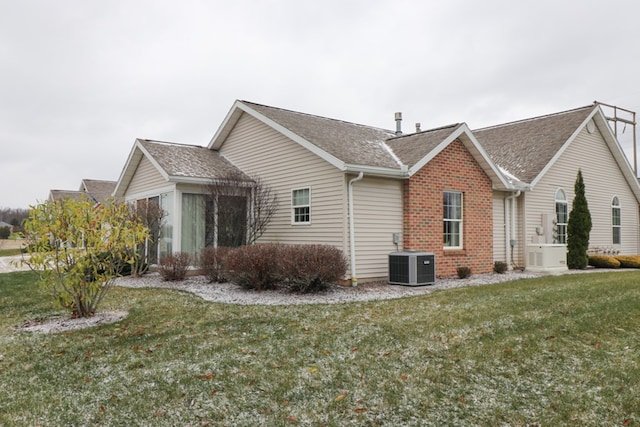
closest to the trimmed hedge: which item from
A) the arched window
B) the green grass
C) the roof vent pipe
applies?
the green grass

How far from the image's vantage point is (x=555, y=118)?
19.1 meters

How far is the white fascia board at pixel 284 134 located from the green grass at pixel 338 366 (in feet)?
14.1

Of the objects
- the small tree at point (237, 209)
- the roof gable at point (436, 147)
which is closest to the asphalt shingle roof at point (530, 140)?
the roof gable at point (436, 147)

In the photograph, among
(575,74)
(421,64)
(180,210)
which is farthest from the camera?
(575,74)

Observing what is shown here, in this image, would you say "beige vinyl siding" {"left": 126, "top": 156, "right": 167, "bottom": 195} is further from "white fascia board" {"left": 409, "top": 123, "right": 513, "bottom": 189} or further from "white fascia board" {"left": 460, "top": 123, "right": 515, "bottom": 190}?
"white fascia board" {"left": 460, "top": 123, "right": 515, "bottom": 190}

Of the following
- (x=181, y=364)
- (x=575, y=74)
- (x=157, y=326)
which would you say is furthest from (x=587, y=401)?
(x=575, y=74)

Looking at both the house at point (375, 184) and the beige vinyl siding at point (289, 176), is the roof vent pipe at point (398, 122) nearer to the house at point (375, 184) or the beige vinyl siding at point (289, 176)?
the house at point (375, 184)

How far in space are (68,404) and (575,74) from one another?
19670 millimetres

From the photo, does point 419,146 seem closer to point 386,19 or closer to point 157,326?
point 386,19

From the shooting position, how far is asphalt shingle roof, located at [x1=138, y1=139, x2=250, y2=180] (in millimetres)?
14094

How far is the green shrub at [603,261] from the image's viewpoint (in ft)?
56.2

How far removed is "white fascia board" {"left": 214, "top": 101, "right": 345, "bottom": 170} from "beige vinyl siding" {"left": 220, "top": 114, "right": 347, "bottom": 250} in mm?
300

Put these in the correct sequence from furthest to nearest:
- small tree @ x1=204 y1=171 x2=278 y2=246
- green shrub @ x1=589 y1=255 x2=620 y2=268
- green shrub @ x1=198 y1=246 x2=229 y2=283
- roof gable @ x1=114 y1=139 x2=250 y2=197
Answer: green shrub @ x1=589 y1=255 x2=620 y2=268 < roof gable @ x1=114 y1=139 x2=250 y2=197 < small tree @ x1=204 y1=171 x2=278 y2=246 < green shrub @ x1=198 y1=246 x2=229 y2=283

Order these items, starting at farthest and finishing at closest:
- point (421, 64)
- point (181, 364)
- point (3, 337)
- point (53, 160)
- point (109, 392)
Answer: point (53, 160) < point (421, 64) < point (3, 337) < point (181, 364) < point (109, 392)
